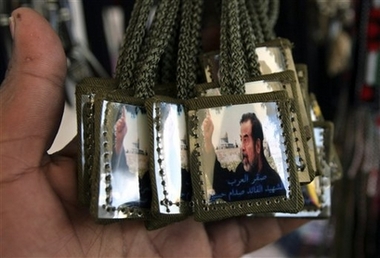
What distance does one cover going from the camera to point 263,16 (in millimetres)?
573

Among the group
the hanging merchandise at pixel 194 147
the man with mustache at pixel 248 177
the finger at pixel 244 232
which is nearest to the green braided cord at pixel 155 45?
the hanging merchandise at pixel 194 147

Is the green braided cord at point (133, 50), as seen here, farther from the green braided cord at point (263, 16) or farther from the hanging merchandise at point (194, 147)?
the green braided cord at point (263, 16)

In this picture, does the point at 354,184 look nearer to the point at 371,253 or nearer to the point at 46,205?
the point at 371,253

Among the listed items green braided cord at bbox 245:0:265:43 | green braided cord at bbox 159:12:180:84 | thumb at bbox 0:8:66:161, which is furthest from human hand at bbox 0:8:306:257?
green braided cord at bbox 245:0:265:43

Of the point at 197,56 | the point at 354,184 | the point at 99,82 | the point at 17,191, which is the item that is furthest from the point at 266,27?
the point at 354,184

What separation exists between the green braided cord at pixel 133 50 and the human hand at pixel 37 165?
0.06 meters

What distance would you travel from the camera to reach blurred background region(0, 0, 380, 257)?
81cm

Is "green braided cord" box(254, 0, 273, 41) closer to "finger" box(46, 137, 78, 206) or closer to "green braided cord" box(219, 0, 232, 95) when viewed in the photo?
"green braided cord" box(219, 0, 232, 95)

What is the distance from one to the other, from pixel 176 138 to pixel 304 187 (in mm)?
176

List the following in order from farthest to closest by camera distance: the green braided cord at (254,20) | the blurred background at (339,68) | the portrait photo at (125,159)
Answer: the blurred background at (339,68) → the green braided cord at (254,20) → the portrait photo at (125,159)

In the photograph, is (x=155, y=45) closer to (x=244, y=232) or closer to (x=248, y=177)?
(x=248, y=177)

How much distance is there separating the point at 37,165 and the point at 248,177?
209 millimetres

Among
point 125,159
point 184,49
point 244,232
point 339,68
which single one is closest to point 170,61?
point 184,49

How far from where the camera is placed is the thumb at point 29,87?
48 cm
